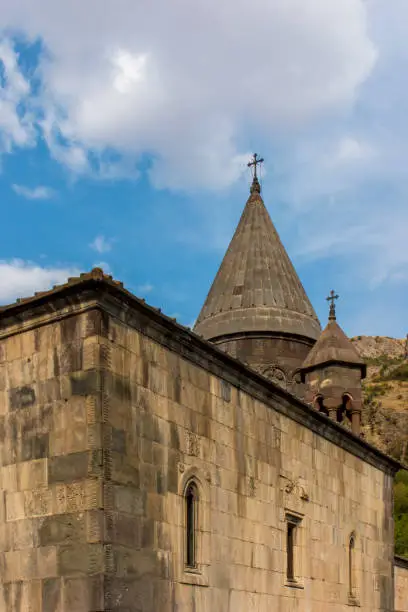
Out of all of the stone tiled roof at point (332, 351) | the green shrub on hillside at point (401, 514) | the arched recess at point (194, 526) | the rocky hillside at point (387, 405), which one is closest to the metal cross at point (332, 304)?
the stone tiled roof at point (332, 351)

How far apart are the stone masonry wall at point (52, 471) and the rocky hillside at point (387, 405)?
57495 millimetres

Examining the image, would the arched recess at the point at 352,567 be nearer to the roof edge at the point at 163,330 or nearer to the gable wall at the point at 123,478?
the roof edge at the point at 163,330

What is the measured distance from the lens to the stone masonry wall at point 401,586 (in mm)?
18938

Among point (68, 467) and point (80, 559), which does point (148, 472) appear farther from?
point (80, 559)

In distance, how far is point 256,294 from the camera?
69.4 feet

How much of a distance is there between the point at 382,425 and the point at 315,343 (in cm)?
5376

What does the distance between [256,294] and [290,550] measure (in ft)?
27.1

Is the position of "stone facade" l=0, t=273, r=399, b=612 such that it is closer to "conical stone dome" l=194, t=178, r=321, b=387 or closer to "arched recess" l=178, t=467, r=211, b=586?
"arched recess" l=178, t=467, r=211, b=586

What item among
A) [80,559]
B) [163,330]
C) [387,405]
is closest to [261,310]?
[163,330]

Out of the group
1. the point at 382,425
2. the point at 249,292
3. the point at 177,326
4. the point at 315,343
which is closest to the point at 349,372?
the point at 315,343

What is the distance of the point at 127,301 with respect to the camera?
10.4 m

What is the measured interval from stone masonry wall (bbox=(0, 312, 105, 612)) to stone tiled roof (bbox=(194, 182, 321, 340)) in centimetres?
1069

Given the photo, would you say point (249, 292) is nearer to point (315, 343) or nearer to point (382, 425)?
point (315, 343)

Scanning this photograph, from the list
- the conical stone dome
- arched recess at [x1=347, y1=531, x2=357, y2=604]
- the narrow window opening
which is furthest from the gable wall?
the conical stone dome
